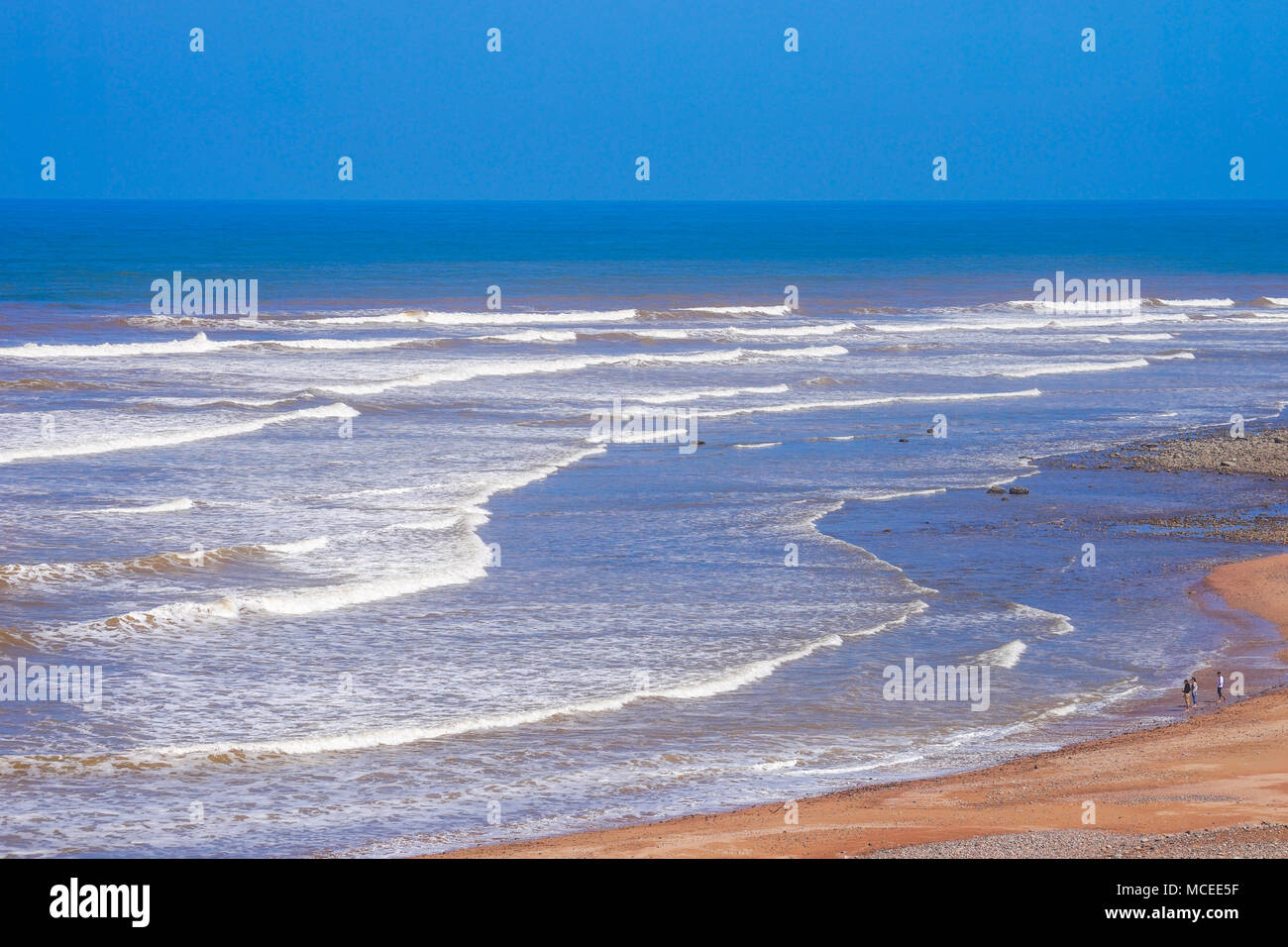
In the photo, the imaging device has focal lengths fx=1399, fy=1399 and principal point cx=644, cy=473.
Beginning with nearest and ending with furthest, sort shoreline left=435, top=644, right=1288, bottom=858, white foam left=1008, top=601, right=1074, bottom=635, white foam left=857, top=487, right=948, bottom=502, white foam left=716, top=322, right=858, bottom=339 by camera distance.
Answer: shoreline left=435, top=644, right=1288, bottom=858 → white foam left=1008, top=601, right=1074, bottom=635 → white foam left=857, top=487, right=948, bottom=502 → white foam left=716, top=322, right=858, bottom=339

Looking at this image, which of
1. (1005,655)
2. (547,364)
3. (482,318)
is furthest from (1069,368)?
(1005,655)

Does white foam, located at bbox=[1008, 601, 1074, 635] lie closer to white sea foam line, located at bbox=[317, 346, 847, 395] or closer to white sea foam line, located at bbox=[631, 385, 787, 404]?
white sea foam line, located at bbox=[631, 385, 787, 404]

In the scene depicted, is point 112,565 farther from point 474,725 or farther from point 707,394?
point 707,394

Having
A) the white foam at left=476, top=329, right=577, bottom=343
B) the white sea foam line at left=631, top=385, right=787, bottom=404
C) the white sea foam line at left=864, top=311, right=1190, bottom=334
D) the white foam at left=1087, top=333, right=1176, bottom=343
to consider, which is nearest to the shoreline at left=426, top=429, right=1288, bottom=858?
the white sea foam line at left=631, top=385, right=787, bottom=404

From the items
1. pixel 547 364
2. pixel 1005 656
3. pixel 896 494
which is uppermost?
pixel 547 364
